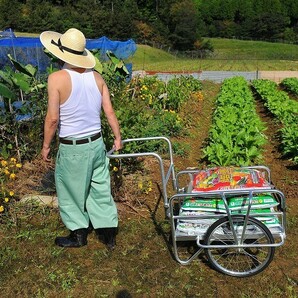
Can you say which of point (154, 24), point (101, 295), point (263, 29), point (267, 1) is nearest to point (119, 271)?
point (101, 295)

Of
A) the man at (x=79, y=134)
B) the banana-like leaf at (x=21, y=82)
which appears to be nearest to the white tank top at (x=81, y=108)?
the man at (x=79, y=134)

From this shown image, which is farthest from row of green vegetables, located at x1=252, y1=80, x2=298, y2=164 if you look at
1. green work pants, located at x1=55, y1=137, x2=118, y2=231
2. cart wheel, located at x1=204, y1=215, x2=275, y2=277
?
green work pants, located at x1=55, y1=137, x2=118, y2=231

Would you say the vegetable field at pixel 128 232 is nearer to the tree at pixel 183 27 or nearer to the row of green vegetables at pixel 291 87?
the row of green vegetables at pixel 291 87

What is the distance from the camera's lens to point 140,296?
3.28 meters

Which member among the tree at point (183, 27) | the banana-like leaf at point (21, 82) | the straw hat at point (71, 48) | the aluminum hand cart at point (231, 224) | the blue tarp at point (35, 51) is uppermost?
the straw hat at point (71, 48)

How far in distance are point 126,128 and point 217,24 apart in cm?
10258

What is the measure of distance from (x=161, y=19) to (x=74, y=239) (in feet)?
308

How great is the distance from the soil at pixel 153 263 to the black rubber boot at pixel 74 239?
0.34ft

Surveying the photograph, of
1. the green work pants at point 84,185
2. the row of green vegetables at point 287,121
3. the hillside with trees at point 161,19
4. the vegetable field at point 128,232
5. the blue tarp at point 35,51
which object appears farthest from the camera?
the hillside with trees at point 161,19

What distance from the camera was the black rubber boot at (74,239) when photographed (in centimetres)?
398

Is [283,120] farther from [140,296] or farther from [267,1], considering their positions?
[267,1]

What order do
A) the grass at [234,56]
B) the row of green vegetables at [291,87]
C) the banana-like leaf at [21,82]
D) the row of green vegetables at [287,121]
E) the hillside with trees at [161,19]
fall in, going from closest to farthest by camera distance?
the banana-like leaf at [21,82] < the row of green vegetables at [287,121] < the row of green vegetables at [291,87] < the grass at [234,56] < the hillside with trees at [161,19]

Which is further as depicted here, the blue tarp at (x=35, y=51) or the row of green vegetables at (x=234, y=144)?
the blue tarp at (x=35, y=51)

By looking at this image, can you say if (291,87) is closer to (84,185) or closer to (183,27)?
(84,185)
